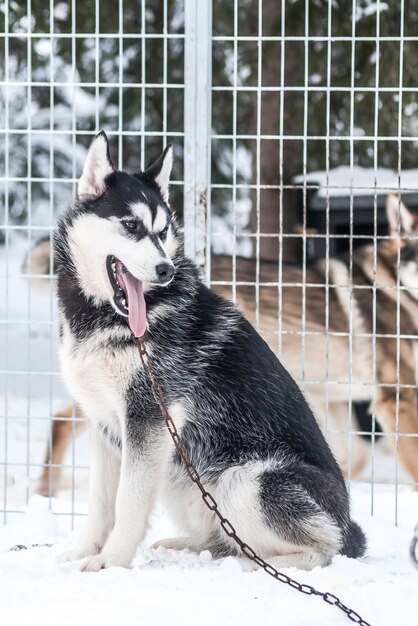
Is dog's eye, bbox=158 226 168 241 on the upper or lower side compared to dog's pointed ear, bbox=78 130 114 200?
lower

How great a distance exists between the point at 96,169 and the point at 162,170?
11.7 inches

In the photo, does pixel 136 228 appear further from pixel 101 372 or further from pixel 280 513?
pixel 280 513

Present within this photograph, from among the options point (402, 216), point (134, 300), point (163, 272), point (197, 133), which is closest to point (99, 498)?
point (134, 300)

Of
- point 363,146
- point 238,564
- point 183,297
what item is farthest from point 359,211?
point 238,564

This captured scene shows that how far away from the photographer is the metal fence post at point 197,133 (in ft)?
15.7

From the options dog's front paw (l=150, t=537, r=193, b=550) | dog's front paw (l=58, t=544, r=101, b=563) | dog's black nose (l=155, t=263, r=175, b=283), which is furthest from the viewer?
dog's front paw (l=150, t=537, r=193, b=550)

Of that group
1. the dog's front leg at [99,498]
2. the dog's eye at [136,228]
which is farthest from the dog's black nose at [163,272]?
the dog's front leg at [99,498]

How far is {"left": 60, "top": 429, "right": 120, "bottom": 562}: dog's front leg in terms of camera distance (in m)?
3.88

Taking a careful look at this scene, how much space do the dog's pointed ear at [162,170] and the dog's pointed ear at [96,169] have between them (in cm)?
21

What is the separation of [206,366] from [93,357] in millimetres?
455

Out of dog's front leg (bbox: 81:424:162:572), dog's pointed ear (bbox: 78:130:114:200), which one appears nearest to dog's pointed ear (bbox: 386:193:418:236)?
dog's pointed ear (bbox: 78:130:114:200)

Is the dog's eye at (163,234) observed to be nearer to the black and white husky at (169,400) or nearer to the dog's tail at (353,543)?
the black and white husky at (169,400)

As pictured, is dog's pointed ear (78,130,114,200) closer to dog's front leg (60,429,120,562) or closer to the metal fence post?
dog's front leg (60,429,120,562)

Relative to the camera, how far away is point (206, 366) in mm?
3869
